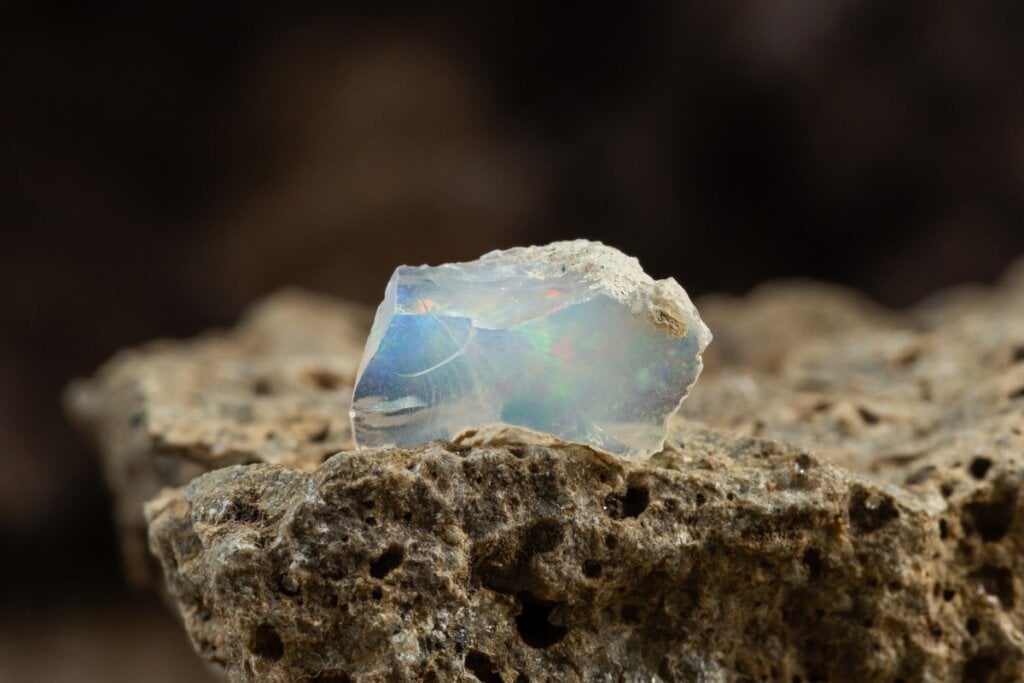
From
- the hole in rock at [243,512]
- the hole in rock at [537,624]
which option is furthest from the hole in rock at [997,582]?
the hole in rock at [243,512]

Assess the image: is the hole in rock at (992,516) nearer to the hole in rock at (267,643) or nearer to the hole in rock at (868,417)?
the hole in rock at (868,417)

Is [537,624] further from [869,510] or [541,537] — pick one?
[869,510]

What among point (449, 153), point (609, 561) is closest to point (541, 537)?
point (609, 561)

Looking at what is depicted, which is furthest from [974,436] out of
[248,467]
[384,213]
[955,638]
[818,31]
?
[384,213]

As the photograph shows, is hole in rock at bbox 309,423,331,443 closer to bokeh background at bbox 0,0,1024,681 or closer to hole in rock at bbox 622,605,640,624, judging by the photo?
hole in rock at bbox 622,605,640,624

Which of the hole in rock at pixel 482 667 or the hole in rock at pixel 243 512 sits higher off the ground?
the hole in rock at pixel 243 512

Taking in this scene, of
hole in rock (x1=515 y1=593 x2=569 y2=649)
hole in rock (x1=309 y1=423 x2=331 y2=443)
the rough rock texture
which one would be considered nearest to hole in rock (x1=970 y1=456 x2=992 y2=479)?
the rough rock texture
